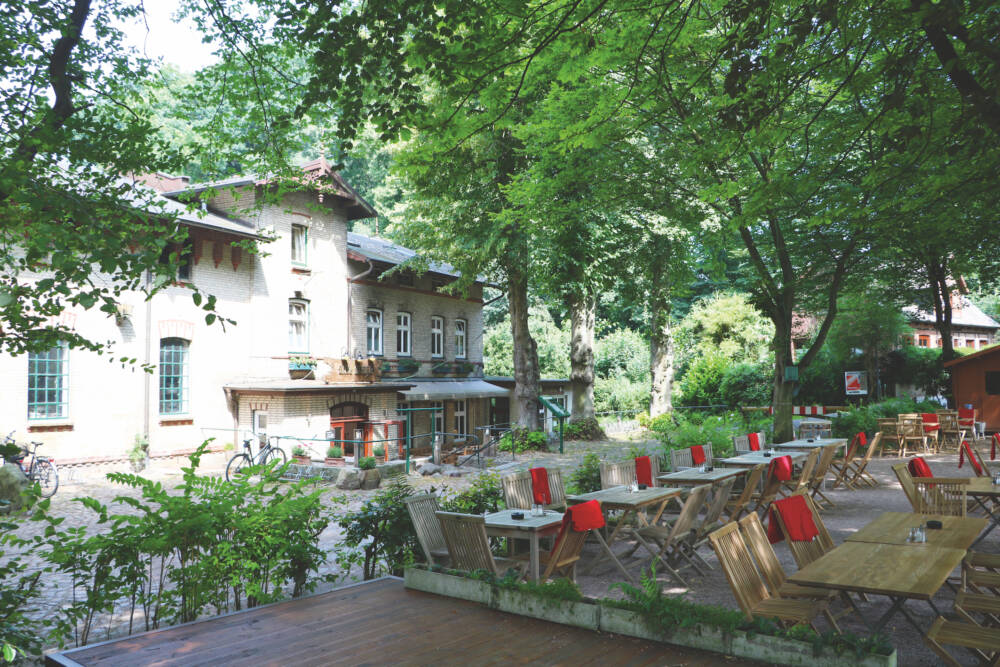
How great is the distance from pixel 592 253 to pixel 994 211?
9.69m

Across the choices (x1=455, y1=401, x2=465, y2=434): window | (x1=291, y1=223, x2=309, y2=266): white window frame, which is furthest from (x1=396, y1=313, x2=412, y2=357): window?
(x1=291, y1=223, x2=309, y2=266): white window frame

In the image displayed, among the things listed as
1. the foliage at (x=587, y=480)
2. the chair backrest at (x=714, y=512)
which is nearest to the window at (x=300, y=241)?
the foliage at (x=587, y=480)

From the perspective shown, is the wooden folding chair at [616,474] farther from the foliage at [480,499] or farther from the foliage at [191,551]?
the foliage at [191,551]

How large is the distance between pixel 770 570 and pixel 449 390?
2061cm

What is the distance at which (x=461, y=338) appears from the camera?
2953cm

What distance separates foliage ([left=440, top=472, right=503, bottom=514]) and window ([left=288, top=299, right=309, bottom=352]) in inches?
571

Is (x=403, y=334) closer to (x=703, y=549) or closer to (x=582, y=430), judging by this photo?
(x=582, y=430)

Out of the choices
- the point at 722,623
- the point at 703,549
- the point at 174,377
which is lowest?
the point at 703,549

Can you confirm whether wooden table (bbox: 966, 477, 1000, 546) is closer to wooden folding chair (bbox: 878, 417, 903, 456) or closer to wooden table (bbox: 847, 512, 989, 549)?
wooden table (bbox: 847, 512, 989, 549)

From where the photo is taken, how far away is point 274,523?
19.4ft

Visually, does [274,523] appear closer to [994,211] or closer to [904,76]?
[904,76]

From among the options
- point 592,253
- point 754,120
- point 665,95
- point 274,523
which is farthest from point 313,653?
point 592,253

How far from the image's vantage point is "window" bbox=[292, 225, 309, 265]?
22.2 meters

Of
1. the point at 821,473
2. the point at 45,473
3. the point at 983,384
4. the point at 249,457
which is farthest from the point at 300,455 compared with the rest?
the point at 983,384
